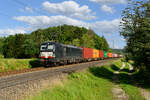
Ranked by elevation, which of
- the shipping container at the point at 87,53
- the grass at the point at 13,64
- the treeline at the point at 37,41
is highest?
the treeline at the point at 37,41

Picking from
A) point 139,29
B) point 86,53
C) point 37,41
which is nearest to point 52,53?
point 139,29

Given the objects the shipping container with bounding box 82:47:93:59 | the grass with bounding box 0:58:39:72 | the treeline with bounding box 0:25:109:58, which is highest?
the treeline with bounding box 0:25:109:58

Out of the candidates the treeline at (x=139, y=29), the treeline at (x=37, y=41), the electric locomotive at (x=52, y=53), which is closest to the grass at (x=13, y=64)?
the electric locomotive at (x=52, y=53)

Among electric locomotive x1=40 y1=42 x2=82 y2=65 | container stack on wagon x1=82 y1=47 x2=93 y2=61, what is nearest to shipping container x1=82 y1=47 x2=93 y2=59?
container stack on wagon x1=82 y1=47 x2=93 y2=61

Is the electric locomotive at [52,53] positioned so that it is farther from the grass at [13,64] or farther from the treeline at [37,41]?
the treeline at [37,41]

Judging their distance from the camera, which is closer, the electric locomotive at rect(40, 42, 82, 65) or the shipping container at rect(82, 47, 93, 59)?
the electric locomotive at rect(40, 42, 82, 65)

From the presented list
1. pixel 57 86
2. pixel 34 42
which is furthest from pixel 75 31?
pixel 57 86

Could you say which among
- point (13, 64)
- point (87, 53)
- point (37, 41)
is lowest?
point (13, 64)

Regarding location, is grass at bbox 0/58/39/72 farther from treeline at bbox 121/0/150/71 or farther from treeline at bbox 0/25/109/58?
treeline at bbox 0/25/109/58

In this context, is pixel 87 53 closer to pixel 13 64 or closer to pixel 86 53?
pixel 86 53

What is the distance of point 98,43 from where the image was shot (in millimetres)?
96250

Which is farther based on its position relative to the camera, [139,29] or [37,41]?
[37,41]

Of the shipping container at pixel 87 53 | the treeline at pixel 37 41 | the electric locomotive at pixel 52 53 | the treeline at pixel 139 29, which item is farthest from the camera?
the treeline at pixel 37 41

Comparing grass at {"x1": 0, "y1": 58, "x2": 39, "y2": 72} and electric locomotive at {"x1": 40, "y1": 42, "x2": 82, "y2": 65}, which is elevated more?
electric locomotive at {"x1": 40, "y1": 42, "x2": 82, "y2": 65}
